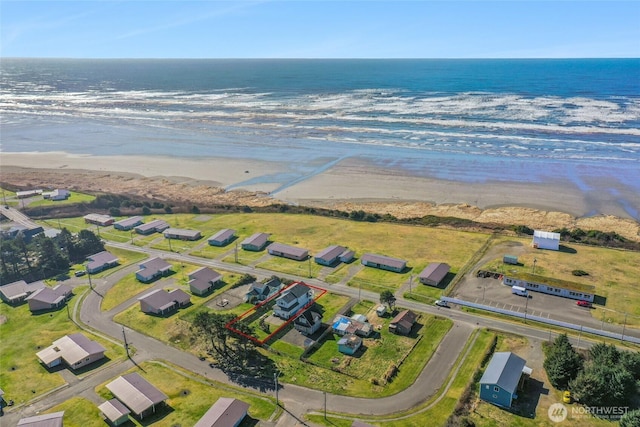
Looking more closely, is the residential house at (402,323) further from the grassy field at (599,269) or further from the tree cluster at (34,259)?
the tree cluster at (34,259)

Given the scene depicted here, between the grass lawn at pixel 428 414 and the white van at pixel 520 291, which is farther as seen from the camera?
the white van at pixel 520 291

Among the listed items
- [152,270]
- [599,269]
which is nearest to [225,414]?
→ [152,270]

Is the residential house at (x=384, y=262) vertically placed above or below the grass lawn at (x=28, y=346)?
above

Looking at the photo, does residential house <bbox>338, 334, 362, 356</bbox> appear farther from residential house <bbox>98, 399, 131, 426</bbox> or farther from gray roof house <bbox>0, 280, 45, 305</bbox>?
gray roof house <bbox>0, 280, 45, 305</bbox>

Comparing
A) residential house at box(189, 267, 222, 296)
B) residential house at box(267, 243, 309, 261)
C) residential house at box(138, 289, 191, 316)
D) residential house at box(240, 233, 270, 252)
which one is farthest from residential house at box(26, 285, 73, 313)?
residential house at box(267, 243, 309, 261)

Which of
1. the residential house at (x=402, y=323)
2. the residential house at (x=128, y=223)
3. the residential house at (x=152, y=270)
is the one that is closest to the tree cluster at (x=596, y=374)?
the residential house at (x=402, y=323)

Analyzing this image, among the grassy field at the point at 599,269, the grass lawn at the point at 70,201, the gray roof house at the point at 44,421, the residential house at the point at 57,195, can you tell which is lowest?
the grassy field at the point at 599,269

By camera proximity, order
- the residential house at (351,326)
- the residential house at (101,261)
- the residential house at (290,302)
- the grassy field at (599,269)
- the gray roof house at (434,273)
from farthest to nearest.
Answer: the residential house at (101,261), the gray roof house at (434,273), the grassy field at (599,269), the residential house at (290,302), the residential house at (351,326)
